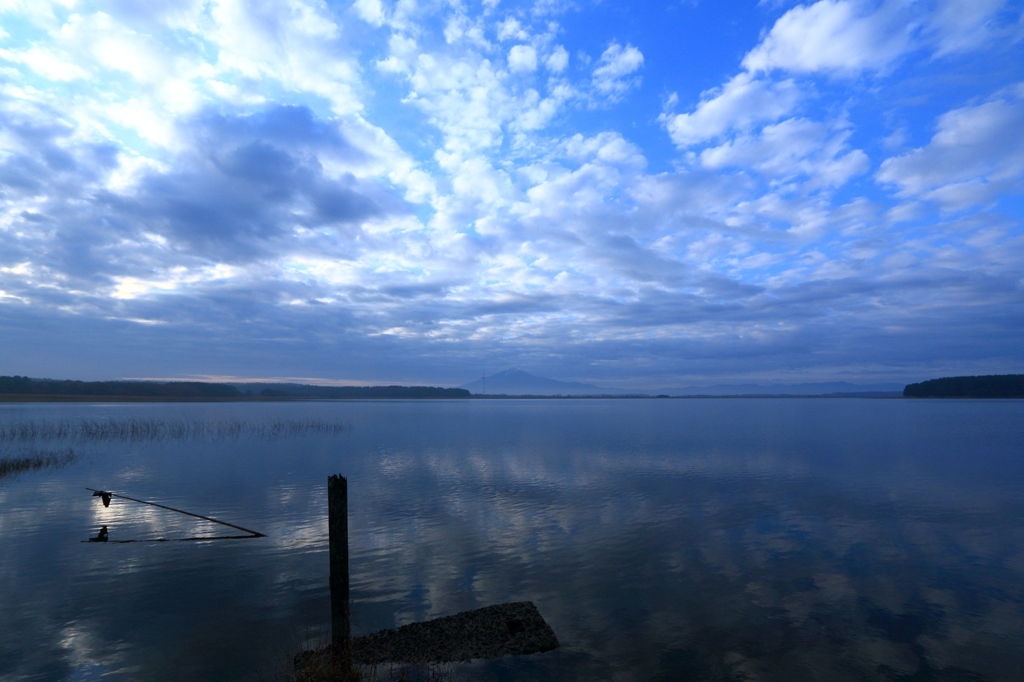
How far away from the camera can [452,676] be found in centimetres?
823

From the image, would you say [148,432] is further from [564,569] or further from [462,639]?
[462,639]

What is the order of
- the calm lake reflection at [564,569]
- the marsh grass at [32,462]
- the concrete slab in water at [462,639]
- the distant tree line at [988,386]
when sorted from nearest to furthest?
the concrete slab in water at [462,639] < the calm lake reflection at [564,569] < the marsh grass at [32,462] < the distant tree line at [988,386]

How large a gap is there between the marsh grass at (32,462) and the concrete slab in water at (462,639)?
27.1 meters

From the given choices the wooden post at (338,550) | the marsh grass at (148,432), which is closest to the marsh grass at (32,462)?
the marsh grass at (148,432)

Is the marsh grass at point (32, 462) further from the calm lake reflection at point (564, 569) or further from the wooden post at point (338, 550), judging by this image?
the wooden post at point (338, 550)

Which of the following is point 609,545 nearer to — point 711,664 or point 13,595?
point 711,664

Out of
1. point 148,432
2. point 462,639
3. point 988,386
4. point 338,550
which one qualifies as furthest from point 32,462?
point 988,386

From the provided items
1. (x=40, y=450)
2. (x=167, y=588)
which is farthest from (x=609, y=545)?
(x=40, y=450)

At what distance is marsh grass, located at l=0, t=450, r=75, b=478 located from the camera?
2734 centimetres

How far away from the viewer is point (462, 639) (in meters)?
9.16

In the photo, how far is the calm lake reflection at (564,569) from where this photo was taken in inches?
350

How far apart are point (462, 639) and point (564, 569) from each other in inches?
165

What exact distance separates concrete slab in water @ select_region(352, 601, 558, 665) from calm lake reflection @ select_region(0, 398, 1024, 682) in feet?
1.12

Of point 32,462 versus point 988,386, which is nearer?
point 32,462
